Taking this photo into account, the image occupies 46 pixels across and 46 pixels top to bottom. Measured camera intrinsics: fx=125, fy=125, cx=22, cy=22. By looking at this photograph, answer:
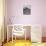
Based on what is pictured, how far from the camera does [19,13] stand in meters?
2.20

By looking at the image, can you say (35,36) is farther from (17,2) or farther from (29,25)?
(17,2)

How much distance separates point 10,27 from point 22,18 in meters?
0.26

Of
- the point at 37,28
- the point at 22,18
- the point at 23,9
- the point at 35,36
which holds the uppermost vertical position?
the point at 23,9

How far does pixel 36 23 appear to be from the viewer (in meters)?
2.18

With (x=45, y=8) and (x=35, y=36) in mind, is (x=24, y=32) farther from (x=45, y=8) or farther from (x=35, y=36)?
(x=45, y=8)

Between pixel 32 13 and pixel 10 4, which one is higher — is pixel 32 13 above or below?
below

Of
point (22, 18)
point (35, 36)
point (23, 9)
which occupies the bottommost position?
point (35, 36)

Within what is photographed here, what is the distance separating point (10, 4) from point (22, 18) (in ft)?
1.05

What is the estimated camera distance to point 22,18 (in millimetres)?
2189

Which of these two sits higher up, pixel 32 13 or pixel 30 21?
pixel 32 13

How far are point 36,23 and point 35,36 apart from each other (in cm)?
24

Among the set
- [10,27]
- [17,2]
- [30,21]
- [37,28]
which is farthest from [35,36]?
[17,2]

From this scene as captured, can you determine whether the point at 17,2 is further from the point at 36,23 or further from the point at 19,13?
the point at 36,23

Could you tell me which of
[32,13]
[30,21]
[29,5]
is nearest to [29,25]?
[30,21]
